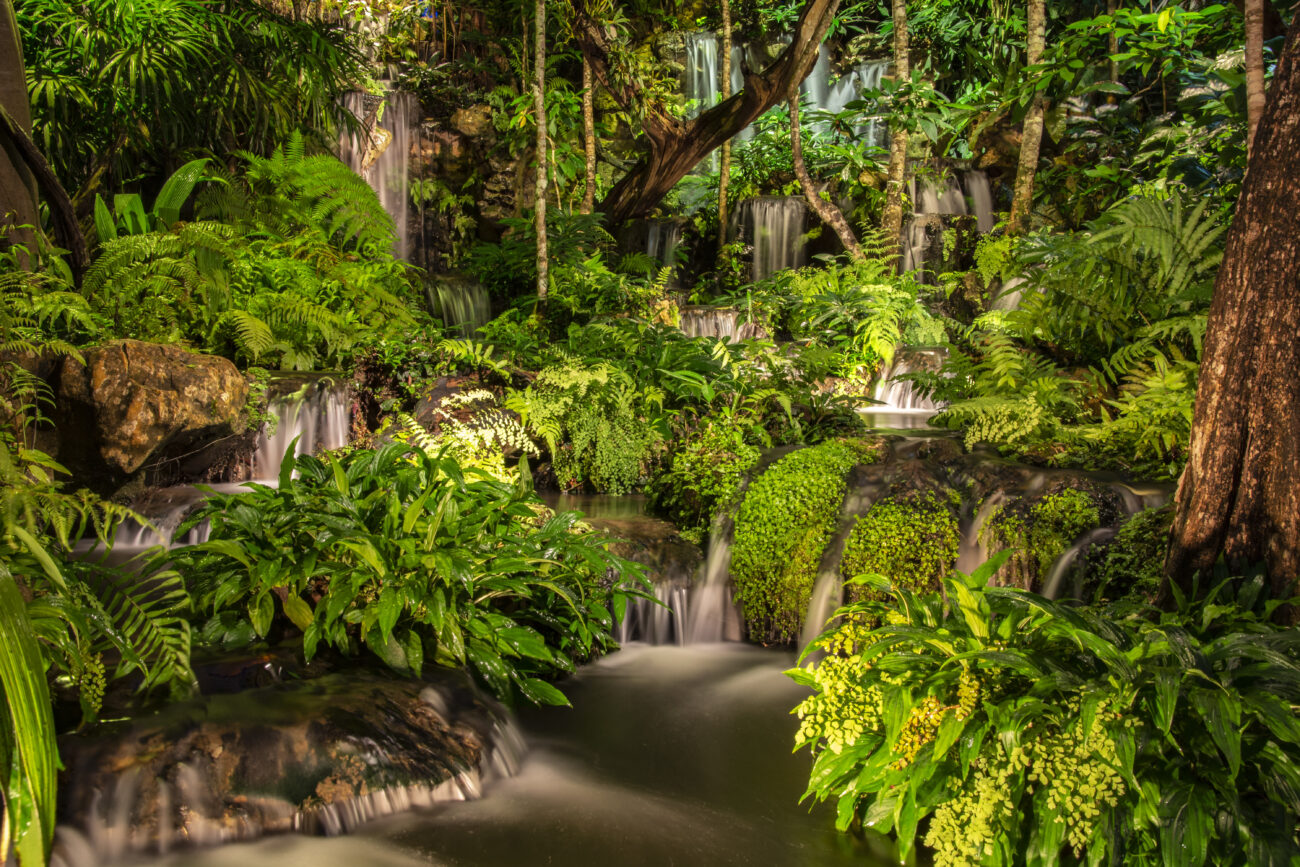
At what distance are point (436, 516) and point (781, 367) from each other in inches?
161

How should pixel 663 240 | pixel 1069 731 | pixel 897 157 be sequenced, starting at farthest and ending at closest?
pixel 663 240, pixel 897 157, pixel 1069 731

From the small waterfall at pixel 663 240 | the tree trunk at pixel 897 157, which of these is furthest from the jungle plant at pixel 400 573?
the small waterfall at pixel 663 240

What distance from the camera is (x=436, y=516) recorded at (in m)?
3.78

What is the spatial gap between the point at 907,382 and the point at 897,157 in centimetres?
349

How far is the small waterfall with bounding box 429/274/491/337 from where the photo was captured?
30.3 ft

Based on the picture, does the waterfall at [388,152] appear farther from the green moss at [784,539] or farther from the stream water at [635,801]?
the stream water at [635,801]

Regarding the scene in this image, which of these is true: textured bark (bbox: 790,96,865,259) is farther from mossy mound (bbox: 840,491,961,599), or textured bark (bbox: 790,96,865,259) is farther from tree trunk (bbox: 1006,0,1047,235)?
Result: mossy mound (bbox: 840,491,961,599)

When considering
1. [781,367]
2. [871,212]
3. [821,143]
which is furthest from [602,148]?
[781,367]

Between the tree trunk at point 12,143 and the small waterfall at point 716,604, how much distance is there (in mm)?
4331

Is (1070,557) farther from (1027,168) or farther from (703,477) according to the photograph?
(1027,168)

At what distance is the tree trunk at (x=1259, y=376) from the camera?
2.81 meters

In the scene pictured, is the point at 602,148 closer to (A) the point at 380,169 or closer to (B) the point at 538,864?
(A) the point at 380,169

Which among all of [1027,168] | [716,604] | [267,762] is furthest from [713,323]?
[267,762]

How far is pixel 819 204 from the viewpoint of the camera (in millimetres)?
10984
